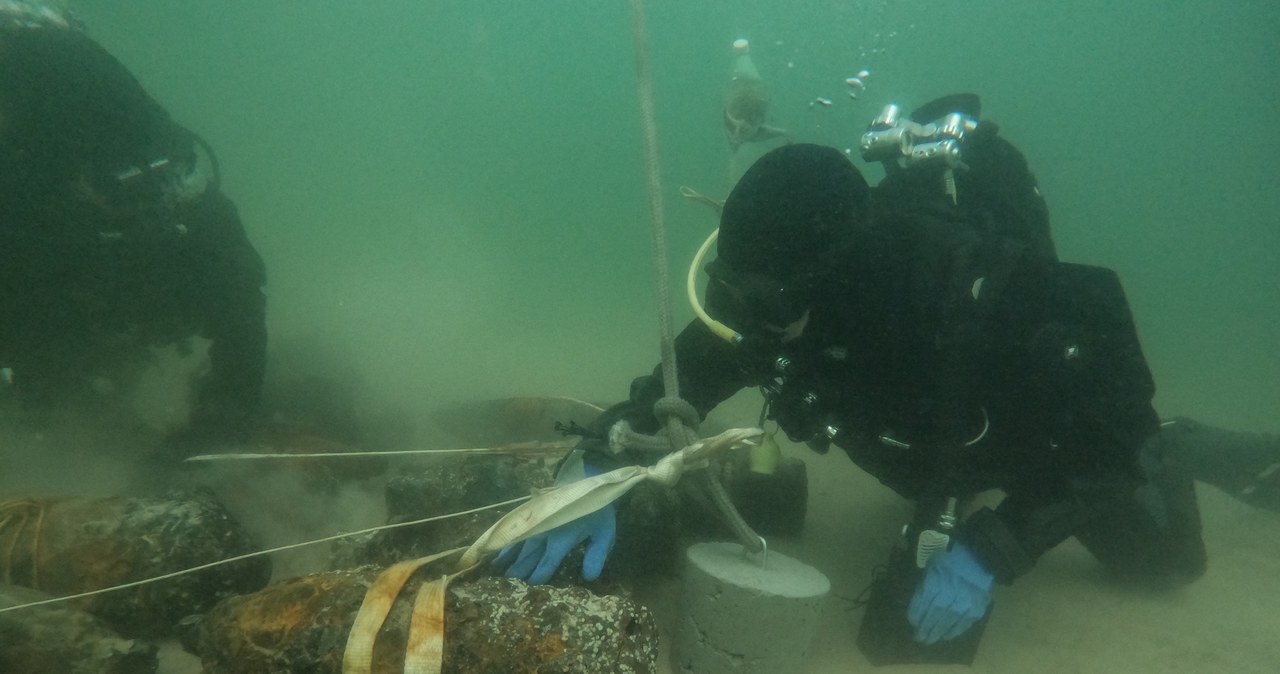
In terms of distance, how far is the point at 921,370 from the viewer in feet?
8.14

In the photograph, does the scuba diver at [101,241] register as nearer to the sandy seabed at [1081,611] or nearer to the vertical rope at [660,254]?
the sandy seabed at [1081,611]

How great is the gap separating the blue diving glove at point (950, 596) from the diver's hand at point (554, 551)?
4.99 ft

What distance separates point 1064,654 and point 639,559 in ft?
7.56

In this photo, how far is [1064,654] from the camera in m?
3.15

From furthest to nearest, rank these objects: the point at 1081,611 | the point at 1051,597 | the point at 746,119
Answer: the point at 746,119 < the point at 1051,597 < the point at 1081,611

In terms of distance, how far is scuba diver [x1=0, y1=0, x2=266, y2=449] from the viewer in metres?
4.62

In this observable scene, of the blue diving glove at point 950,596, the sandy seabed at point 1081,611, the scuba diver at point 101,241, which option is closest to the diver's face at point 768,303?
the blue diving glove at point 950,596

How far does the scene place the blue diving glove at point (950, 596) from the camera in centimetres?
277

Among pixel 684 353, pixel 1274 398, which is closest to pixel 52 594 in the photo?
pixel 684 353

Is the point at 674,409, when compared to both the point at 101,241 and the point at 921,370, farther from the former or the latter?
the point at 101,241

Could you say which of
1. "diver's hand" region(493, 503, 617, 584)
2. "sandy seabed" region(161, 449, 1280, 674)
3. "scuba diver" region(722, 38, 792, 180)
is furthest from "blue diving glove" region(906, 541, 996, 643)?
"scuba diver" region(722, 38, 792, 180)

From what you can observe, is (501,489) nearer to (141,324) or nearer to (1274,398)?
(141,324)

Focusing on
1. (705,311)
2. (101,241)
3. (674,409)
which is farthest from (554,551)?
(101,241)

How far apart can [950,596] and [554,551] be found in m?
1.85
